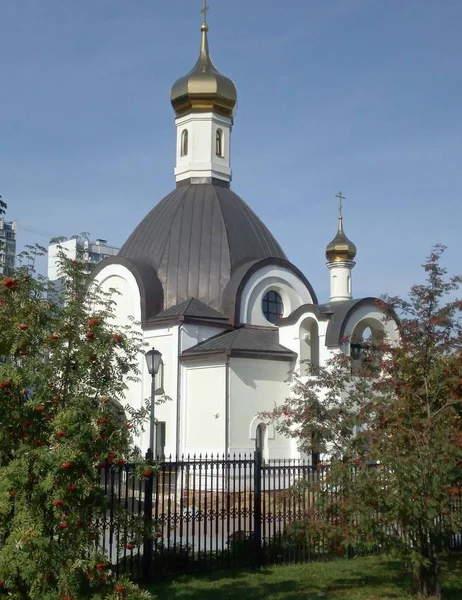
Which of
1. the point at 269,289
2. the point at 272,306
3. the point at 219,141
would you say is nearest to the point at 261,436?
the point at 272,306

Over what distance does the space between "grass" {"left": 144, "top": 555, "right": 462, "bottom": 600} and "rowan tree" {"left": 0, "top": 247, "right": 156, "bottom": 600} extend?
303 centimetres

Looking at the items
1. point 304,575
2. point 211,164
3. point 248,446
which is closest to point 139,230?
point 211,164

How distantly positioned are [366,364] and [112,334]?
4.08m

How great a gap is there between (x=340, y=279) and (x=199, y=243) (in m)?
6.12

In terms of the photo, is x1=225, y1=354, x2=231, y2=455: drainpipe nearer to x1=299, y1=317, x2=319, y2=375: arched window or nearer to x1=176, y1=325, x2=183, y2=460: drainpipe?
x1=176, y1=325, x2=183, y2=460: drainpipe

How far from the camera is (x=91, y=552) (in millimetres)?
6047

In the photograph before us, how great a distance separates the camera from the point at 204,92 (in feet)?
88.8

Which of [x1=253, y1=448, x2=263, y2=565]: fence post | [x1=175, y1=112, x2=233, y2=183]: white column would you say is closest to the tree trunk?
[x1=253, y1=448, x2=263, y2=565]: fence post

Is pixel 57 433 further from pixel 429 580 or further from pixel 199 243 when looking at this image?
pixel 199 243

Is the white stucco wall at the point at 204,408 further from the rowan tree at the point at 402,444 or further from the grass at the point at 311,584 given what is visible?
the rowan tree at the point at 402,444

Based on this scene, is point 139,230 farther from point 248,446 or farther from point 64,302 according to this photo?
point 64,302

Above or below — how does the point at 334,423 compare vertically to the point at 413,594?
above

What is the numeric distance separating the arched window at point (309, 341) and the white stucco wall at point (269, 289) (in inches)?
54.1

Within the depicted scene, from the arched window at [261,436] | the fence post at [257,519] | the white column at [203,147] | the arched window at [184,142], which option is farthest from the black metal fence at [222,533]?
the arched window at [184,142]
